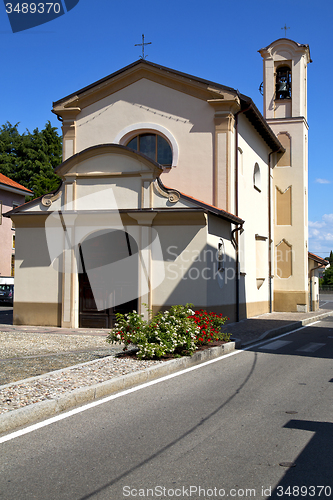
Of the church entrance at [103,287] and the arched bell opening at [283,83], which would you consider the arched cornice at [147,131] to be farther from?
the arched bell opening at [283,83]

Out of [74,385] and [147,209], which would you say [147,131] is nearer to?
[147,209]

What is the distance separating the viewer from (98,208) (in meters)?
15.8

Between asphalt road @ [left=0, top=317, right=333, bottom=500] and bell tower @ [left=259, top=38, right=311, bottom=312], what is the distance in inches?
691

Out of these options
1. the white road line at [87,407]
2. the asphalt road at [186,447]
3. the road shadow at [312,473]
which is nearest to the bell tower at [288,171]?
the white road line at [87,407]

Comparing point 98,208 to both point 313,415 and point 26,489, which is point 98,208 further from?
point 26,489

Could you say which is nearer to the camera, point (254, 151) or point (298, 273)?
point (254, 151)

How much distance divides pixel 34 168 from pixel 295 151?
30943 millimetres

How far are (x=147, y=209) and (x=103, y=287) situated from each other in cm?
298

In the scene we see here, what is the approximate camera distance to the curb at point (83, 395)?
5.36 m

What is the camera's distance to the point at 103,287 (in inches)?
634

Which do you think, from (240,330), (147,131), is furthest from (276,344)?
(147,131)

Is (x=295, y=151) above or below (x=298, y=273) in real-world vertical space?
above

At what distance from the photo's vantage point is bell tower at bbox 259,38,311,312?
24.8 meters

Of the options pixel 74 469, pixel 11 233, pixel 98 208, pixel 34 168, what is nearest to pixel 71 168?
pixel 98 208
